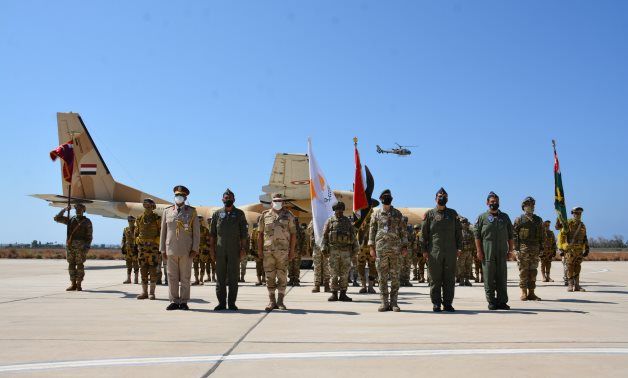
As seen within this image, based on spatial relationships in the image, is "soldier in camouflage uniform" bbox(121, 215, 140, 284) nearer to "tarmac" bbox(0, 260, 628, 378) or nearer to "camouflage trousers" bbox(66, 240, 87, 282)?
"camouflage trousers" bbox(66, 240, 87, 282)

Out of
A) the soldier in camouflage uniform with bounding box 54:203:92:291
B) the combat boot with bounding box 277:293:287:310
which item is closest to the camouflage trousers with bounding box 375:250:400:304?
the combat boot with bounding box 277:293:287:310

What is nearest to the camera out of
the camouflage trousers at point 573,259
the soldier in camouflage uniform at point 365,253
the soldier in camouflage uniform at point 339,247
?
the soldier in camouflage uniform at point 339,247

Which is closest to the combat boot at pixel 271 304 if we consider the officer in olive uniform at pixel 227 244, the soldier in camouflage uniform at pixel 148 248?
the officer in olive uniform at pixel 227 244

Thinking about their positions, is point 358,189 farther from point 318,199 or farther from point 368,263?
point 368,263

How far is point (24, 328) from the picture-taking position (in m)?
6.31

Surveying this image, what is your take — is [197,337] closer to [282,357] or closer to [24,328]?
[282,357]

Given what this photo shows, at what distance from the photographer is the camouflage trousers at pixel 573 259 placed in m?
11.8

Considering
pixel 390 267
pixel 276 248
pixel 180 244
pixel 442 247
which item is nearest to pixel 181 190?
pixel 180 244

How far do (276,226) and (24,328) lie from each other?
3728mm

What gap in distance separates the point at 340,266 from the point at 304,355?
536 cm

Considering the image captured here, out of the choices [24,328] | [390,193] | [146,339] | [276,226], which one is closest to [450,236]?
[390,193]

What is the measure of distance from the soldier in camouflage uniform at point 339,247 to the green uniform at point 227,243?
1.91 m

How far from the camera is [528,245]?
10.2 meters

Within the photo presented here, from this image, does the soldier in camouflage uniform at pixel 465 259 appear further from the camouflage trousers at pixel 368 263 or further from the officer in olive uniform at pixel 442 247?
the officer in olive uniform at pixel 442 247
